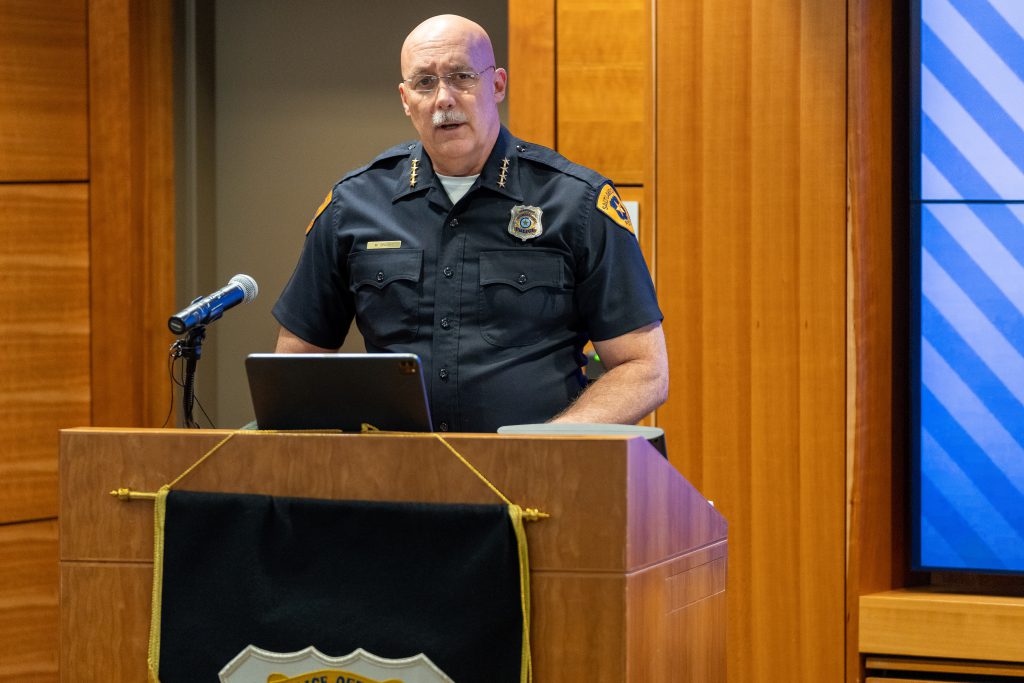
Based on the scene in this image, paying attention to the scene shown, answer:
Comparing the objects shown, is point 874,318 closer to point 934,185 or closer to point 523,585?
point 934,185

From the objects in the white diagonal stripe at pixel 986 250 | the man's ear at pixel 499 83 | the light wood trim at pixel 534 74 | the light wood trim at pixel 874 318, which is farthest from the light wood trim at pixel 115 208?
the white diagonal stripe at pixel 986 250

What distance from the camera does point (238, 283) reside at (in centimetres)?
210

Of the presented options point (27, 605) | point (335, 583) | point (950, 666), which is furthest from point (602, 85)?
point (27, 605)

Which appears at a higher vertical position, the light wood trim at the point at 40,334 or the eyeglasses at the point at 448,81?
the eyeglasses at the point at 448,81

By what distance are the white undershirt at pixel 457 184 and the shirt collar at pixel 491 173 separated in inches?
1.2

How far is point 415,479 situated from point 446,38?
44.1 inches

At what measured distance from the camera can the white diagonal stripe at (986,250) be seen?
3.13m

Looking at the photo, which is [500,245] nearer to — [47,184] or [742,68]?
[742,68]

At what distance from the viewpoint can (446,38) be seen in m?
2.45

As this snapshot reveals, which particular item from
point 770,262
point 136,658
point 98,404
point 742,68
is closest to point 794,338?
point 770,262

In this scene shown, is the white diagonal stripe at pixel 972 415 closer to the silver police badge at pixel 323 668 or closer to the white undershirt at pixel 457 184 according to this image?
the white undershirt at pixel 457 184

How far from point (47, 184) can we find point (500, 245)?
2.11 m

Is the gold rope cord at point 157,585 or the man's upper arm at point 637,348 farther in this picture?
the man's upper arm at point 637,348

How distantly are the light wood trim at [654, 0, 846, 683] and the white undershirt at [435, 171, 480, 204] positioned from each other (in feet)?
2.84
